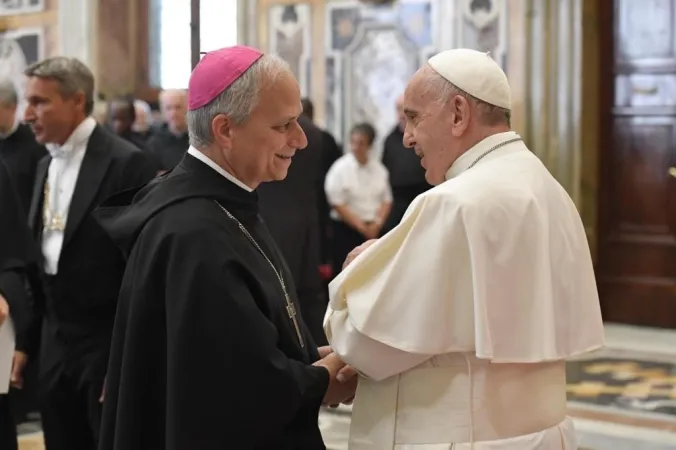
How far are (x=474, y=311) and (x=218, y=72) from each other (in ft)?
2.81

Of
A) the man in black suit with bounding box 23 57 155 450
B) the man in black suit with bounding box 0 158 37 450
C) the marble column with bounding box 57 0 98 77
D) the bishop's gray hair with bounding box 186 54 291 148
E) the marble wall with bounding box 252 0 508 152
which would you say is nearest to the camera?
the bishop's gray hair with bounding box 186 54 291 148

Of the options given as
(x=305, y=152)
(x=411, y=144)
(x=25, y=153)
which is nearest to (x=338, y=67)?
(x=305, y=152)

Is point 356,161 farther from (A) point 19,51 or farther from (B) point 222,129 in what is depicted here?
(B) point 222,129

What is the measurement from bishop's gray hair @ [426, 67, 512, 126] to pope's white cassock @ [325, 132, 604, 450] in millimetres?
48

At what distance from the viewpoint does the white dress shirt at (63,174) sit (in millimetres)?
3992

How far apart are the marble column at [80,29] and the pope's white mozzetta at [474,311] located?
8.13 meters

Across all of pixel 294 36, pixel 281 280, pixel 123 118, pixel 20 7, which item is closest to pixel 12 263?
pixel 281 280

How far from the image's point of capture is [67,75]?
4.04 metres

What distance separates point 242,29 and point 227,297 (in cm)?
790

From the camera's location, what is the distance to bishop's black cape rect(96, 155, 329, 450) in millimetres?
2396

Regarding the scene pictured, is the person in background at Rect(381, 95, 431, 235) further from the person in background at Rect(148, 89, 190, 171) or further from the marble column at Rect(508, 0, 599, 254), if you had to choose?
the person in background at Rect(148, 89, 190, 171)

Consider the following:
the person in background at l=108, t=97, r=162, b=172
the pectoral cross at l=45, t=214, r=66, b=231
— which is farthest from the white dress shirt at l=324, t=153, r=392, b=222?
the pectoral cross at l=45, t=214, r=66, b=231

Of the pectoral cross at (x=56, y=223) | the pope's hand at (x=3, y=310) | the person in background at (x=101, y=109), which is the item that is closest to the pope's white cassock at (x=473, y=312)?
A: the pope's hand at (x=3, y=310)

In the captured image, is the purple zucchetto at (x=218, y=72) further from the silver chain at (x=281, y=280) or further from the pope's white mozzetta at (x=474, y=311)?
the pope's white mozzetta at (x=474, y=311)
